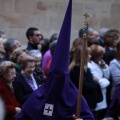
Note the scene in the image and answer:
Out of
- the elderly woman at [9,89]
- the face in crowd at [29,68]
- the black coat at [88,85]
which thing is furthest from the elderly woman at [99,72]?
the elderly woman at [9,89]

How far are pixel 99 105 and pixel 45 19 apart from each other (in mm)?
4701

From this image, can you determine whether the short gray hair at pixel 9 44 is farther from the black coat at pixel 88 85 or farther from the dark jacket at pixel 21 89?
the dark jacket at pixel 21 89

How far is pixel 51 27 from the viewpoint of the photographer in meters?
11.8

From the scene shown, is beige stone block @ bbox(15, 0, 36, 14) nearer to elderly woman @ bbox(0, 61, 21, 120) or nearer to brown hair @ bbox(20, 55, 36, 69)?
brown hair @ bbox(20, 55, 36, 69)

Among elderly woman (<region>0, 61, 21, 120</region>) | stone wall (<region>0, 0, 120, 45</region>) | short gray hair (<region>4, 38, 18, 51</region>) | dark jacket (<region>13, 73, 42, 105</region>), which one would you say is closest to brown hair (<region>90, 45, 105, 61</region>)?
short gray hair (<region>4, 38, 18, 51</region>)

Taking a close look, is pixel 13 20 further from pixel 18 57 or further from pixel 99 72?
pixel 18 57

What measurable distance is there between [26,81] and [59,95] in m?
1.50

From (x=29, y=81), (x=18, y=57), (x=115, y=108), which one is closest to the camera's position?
(x=115, y=108)

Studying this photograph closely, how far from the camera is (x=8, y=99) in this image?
6.08 metres

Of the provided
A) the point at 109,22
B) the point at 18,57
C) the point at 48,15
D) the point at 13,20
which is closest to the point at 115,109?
the point at 18,57

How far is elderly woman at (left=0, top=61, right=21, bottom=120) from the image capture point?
6.04 m

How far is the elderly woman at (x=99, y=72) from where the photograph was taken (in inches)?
291

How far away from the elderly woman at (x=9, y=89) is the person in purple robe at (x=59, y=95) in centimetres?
103

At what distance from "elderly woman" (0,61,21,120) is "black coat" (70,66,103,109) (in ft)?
3.13
